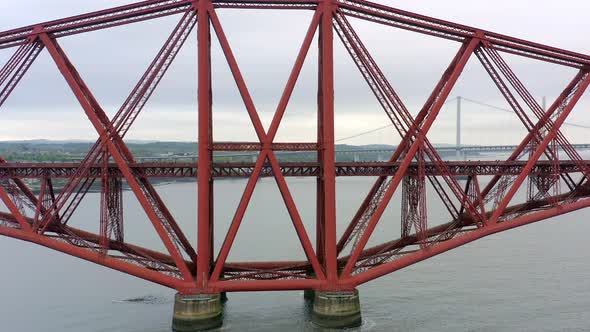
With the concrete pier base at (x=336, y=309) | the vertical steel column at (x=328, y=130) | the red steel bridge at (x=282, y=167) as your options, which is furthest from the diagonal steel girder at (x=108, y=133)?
the vertical steel column at (x=328, y=130)

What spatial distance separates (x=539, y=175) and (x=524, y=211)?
2.02 metres

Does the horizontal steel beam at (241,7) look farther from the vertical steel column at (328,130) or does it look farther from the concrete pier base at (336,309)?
the concrete pier base at (336,309)

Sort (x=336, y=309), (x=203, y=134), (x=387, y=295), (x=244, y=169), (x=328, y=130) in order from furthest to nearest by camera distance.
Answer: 1. (x=387, y=295)
2. (x=244, y=169)
3. (x=336, y=309)
4. (x=328, y=130)
5. (x=203, y=134)

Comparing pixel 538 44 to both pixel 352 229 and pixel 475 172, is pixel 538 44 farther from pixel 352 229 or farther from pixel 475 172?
pixel 352 229

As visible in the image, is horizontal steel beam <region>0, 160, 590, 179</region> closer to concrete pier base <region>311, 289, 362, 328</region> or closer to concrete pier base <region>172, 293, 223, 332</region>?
concrete pier base <region>172, 293, 223, 332</region>

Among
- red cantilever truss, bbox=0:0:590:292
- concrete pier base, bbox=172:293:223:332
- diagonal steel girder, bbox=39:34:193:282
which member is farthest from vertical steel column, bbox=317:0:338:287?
diagonal steel girder, bbox=39:34:193:282

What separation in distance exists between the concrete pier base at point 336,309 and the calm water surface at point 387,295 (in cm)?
94

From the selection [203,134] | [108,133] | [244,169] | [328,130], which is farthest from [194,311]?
[328,130]

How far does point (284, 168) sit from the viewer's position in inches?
917

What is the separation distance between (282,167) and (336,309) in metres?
6.93

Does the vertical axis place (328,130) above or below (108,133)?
below

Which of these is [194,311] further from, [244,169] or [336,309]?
[244,169]

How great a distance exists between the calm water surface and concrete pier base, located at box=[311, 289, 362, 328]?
0.94m

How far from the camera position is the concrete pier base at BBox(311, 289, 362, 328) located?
21609 millimetres
